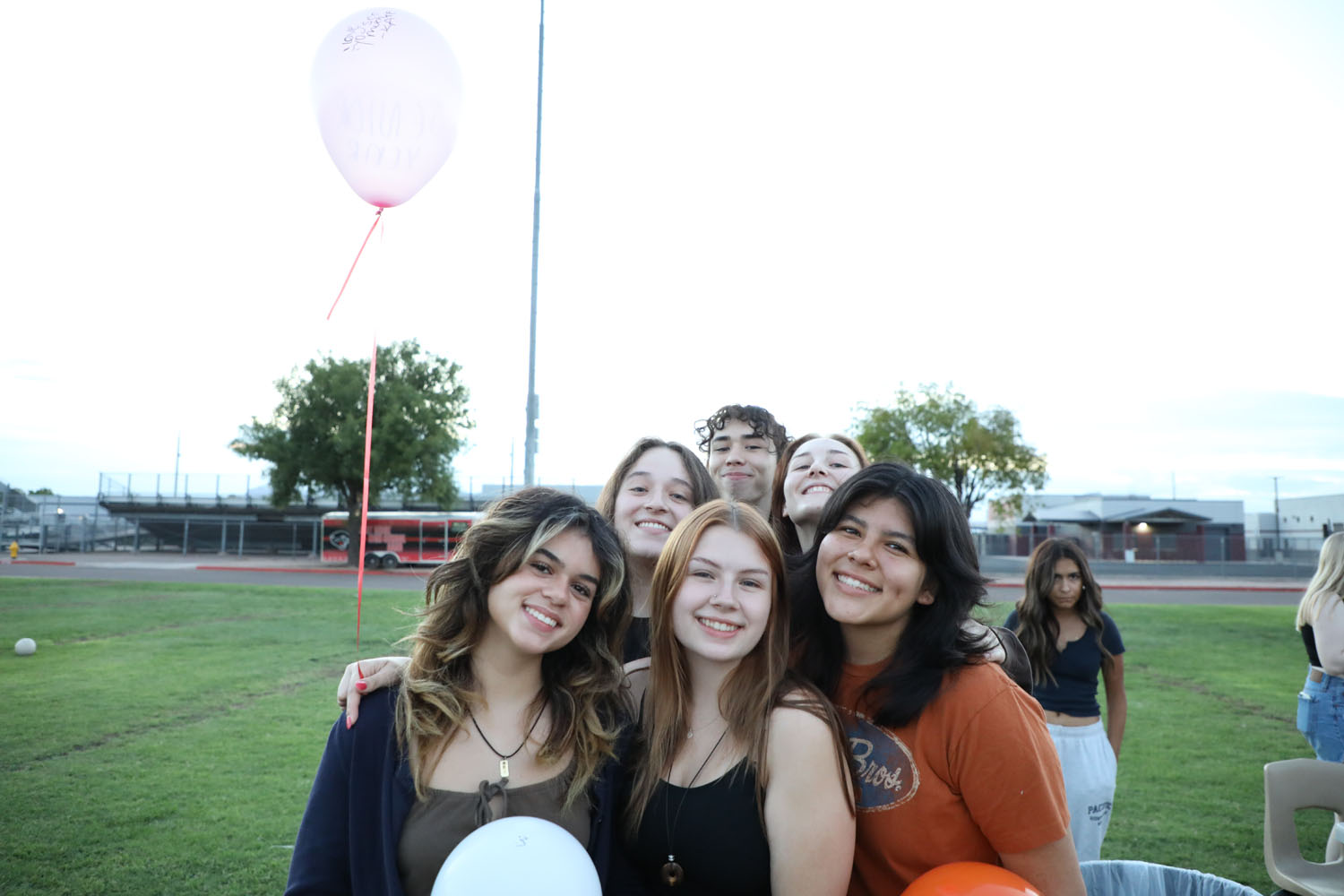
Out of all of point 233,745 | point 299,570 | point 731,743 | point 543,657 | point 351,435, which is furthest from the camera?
point 351,435

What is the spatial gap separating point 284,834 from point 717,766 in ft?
14.9

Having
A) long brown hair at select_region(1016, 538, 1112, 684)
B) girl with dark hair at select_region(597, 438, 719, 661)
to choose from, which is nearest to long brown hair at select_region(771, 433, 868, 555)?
girl with dark hair at select_region(597, 438, 719, 661)

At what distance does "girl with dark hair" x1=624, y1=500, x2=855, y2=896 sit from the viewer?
201cm

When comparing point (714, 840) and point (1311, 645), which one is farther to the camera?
point (1311, 645)

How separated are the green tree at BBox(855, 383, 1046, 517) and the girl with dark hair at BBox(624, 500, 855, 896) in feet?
98.0

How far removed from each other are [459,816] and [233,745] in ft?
20.9

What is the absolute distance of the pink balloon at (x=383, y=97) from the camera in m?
4.36

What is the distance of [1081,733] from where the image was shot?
4242 millimetres

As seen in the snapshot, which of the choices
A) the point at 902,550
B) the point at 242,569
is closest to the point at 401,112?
the point at 902,550

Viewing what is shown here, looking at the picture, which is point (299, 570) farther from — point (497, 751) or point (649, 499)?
point (497, 751)

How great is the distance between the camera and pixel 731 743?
215 centimetres

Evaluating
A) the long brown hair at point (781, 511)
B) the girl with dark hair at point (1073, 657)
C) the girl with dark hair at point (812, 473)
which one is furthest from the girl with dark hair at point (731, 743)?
the girl with dark hair at point (1073, 657)

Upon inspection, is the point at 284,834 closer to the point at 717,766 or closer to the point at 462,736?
the point at 462,736

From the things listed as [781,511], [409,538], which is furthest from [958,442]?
[781,511]
